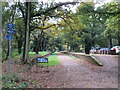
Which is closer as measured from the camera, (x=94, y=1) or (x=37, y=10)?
(x=94, y=1)

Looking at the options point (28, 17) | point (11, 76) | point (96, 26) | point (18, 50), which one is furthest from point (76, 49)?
point (11, 76)

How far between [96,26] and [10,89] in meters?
22.7

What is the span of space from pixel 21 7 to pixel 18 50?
38.5ft

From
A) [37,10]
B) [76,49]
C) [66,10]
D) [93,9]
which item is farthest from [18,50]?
[76,49]

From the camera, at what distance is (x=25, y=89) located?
16.5 feet

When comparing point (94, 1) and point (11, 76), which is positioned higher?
point (94, 1)

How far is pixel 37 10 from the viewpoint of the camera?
44.1ft

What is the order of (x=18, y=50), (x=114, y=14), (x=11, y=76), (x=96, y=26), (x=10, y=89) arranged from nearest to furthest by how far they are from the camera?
(x=10, y=89) < (x=11, y=76) < (x=114, y=14) < (x=18, y=50) < (x=96, y=26)

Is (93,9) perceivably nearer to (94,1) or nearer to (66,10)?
(94,1)

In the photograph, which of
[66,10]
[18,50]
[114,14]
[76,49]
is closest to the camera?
[114,14]

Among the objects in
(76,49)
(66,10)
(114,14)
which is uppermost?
(66,10)

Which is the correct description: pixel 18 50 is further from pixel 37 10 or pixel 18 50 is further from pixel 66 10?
pixel 66 10

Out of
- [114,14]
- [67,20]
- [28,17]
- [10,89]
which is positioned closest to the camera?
[10,89]

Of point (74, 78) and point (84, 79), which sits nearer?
point (84, 79)
